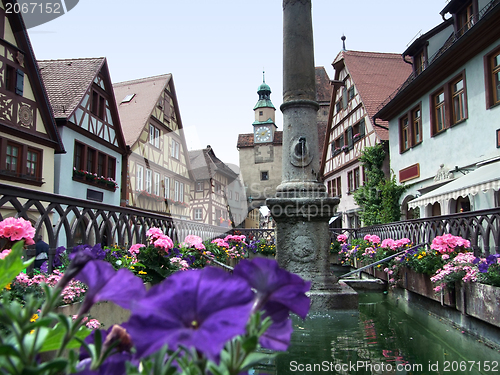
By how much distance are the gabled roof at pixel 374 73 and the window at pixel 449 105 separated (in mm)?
4842

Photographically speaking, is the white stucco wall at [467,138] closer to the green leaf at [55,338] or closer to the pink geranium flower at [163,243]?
the pink geranium flower at [163,243]

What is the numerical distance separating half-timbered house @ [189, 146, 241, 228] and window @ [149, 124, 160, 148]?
6754 millimetres

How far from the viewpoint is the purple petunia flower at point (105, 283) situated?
479mm

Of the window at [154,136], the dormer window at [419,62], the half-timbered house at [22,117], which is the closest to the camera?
the half-timbered house at [22,117]

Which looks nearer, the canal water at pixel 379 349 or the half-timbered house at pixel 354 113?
the canal water at pixel 379 349

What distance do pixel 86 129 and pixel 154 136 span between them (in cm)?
608

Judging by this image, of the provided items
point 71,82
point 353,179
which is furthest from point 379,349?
point 353,179

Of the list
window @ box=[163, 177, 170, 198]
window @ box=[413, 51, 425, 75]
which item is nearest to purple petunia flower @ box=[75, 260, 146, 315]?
window @ box=[413, 51, 425, 75]

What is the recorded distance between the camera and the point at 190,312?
0.42 meters

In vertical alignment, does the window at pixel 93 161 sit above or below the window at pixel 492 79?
below

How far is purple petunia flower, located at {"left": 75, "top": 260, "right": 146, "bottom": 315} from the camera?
0.48 meters

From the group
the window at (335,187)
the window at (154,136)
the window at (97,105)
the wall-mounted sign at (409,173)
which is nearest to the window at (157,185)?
the window at (154,136)

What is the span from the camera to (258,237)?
14242mm

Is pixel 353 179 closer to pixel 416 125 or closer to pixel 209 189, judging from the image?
pixel 416 125
